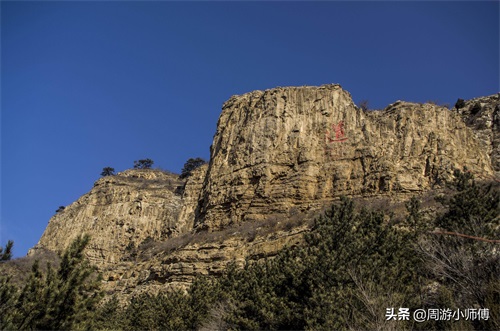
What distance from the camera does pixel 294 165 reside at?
138ft

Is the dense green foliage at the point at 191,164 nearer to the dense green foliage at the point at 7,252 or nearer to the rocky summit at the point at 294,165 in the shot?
the rocky summit at the point at 294,165

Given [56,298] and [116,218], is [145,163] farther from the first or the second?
[56,298]

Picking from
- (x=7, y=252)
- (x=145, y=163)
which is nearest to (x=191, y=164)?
(x=145, y=163)

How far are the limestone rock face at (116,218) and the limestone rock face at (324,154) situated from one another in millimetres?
13608

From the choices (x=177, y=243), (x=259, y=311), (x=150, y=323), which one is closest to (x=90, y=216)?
(x=177, y=243)

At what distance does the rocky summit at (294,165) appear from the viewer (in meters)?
37.1

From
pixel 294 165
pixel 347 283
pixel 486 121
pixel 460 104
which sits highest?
pixel 460 104

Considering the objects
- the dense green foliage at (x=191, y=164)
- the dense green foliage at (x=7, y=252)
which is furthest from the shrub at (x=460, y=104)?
the dense green foliage at (x=7, y=252)

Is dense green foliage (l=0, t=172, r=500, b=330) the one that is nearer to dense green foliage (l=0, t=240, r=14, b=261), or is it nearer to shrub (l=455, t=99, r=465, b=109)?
dense green foliage (l=0, t=240, r=14, b=261)

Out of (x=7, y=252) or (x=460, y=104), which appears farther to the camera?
(x=460, y=104)

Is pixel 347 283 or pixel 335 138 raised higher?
pixel 335 138

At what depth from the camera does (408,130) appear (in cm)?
4172

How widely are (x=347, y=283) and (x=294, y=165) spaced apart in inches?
1006

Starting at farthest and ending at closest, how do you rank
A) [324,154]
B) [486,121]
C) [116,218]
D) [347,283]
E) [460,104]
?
1. [460,104]
2. [116,218]
3. [486,121]
4. [324,154]
5. [347,283]
